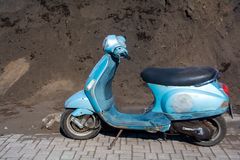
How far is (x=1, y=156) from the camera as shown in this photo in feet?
17.1

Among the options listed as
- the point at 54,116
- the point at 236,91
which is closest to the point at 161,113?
the point at 54,116

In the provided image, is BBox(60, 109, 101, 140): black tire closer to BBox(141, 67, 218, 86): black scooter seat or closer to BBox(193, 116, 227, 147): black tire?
BBox(141, 67, 218, 86): black scooter seat

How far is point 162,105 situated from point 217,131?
0.82m

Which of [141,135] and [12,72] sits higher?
[12,72]

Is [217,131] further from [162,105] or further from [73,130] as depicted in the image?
[73,130]

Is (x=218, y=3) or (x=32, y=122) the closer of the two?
(x=32, y=122)

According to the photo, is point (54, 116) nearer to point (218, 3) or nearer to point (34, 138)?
point (34, 138)

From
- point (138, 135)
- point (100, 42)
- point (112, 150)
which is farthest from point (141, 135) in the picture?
point (100, 42)

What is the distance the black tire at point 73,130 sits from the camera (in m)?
5.69

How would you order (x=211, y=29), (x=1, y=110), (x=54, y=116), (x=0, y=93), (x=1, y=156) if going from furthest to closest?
(x=211, y=29) < (x=0, y=93) < (x=1, y=110) < (x=54, y=116) < (x=1, y=156)

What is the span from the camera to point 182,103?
5.24 meters

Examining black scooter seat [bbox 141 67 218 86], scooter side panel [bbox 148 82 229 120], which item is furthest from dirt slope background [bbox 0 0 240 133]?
scooter side panel [bbox 148 82 229 120]

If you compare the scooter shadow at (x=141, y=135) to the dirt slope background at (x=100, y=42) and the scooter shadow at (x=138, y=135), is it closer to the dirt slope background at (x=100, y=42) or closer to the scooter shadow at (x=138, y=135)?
the scooter shadow at (x=138, y=135)

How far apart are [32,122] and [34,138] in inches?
30.7
